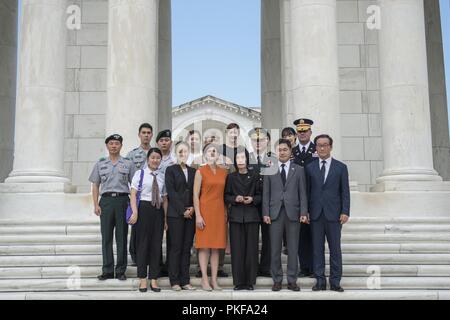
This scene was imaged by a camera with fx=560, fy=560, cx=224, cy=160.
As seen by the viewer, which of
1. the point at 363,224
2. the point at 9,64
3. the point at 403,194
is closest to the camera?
the point at 363,224

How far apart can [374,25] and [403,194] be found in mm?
12720

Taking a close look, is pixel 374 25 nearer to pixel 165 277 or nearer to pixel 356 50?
pixel 356 50

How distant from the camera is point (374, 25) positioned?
3606 centimetres

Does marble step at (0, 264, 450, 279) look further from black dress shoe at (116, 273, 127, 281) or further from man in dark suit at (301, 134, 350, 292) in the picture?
man in dark suit at (301, 134, 350, 292)

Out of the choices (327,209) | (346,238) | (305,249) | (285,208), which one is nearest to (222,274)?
(305,249)

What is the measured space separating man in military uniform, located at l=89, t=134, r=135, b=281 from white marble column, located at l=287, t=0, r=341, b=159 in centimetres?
1118

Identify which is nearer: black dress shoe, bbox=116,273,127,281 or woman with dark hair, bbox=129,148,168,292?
woman with dark hair, bbox=129,148,168,292

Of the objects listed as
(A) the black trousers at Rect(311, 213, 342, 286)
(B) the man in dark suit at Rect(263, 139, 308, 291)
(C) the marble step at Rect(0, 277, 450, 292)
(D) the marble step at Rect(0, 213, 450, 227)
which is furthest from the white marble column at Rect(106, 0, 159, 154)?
(A) the black trousers at Rect(311, 213, 342, 286)

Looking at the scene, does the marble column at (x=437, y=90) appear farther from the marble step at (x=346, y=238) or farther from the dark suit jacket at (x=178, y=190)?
the dark suit jacket at (x=178, y=190)

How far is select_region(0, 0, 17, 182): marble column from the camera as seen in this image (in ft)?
133

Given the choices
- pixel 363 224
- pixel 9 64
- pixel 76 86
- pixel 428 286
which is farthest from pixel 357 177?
pixel 9 64

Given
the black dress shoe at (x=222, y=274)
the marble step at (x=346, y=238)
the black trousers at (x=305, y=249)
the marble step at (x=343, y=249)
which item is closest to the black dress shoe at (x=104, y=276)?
the marble step at (x=343, y=249)

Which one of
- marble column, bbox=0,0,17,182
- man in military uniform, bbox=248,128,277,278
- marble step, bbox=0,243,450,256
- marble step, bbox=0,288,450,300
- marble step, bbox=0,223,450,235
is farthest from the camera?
marble column, bbox=0,0,17,182

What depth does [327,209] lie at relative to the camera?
65.2ft
